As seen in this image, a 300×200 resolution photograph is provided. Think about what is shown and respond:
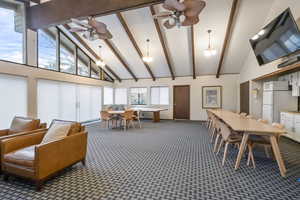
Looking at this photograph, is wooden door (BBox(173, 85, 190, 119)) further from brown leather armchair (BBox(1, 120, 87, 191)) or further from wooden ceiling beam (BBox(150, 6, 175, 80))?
brown leather armchair (BBox(1, 120, 87, 191))

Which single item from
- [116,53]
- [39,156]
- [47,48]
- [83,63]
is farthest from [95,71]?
[39,156]

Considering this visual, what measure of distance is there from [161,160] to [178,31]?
4.62 m

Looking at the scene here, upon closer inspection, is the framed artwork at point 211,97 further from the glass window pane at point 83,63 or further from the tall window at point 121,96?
the glass window pane at point 83,63

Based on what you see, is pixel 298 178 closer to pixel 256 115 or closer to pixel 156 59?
pixel 256 115

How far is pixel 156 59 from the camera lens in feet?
25.0

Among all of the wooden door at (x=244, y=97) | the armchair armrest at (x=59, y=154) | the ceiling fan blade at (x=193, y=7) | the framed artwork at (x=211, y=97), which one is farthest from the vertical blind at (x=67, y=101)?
the wooden door at (x=244, y=97)

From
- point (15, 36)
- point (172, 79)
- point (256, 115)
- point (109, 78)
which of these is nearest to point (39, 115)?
point (15, 36)

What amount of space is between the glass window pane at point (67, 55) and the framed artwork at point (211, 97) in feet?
22.8

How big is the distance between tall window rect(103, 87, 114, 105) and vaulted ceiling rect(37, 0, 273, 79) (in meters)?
1.59

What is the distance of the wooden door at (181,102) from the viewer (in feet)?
29.6

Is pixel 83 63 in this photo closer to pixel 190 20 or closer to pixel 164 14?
pixel 164 14

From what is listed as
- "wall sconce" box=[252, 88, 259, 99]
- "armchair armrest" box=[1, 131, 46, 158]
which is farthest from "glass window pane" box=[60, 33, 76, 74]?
"wall sconce" box=[252, 88, 259, 99]

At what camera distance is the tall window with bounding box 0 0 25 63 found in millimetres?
4609

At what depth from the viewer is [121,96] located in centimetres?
1045
